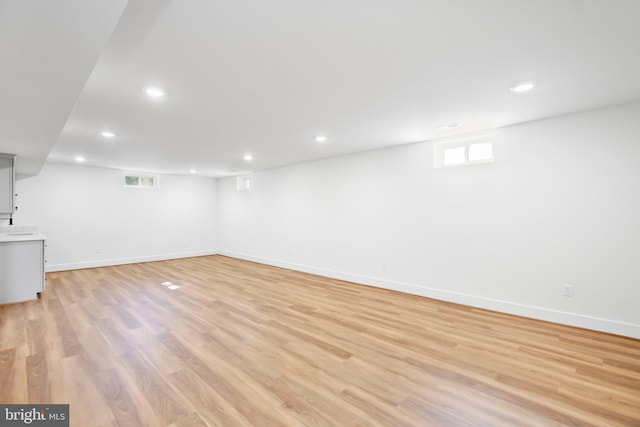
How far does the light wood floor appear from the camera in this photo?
184 cm

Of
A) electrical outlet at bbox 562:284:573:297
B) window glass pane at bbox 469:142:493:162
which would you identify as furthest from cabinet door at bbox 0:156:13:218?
electrical outlet at bbox 562:284:573:297

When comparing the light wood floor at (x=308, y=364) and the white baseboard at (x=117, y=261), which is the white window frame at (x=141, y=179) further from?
the light wood floor at (x=308, y=364)

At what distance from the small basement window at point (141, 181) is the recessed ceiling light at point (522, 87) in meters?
8.36

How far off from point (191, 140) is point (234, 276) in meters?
2.92

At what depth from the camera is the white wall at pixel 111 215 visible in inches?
243

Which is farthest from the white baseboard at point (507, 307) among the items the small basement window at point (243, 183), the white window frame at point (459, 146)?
the small basement window at point (243, 183)

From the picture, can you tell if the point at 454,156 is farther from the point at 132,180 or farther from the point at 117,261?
the point at 117,261

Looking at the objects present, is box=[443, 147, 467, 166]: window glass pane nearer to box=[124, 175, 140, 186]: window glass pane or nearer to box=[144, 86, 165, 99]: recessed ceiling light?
box=[144, 86, 165, 99]: recessed ceiling light

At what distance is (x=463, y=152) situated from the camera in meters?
4.23

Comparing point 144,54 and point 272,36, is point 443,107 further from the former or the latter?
point 144,54

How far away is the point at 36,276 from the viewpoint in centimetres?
428

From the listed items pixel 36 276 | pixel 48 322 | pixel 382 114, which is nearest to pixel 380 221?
pixel 382 114

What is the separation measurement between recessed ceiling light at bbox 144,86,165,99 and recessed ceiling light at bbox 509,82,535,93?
331cm

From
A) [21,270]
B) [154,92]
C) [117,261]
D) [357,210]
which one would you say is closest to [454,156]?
[357,210]
